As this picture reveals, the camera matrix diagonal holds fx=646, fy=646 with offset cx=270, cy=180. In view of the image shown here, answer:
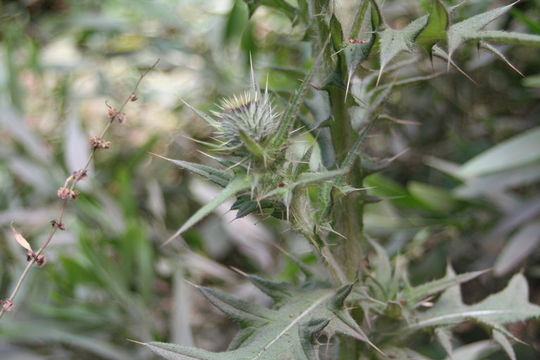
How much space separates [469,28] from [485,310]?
0.45 m

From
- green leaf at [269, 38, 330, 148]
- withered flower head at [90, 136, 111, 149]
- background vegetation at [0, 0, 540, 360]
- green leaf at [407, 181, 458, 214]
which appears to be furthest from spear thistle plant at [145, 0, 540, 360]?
green leaf at [407, 181, 458, 214]

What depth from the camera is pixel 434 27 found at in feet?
2.34

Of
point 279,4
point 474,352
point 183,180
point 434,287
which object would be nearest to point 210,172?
point 279,4

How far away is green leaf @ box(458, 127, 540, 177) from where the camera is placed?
1.60 meters

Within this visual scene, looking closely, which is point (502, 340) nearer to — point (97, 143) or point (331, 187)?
point (331, 187)

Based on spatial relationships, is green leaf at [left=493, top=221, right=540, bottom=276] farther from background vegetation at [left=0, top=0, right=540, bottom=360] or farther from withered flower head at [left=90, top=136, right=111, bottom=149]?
withered flower head at [left=90, top=136, right=111, bottom=149]

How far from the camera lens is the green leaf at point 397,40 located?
2.23 feet

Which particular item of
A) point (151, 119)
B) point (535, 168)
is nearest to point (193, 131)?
point (151, 119)

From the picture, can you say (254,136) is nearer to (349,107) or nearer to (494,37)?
(349,107)

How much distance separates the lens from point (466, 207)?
6.06 ft

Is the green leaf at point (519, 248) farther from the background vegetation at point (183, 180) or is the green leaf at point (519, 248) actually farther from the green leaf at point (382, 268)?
the green leaf at point (382, 268)

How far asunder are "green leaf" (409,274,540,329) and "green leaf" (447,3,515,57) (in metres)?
0.39

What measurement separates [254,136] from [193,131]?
179 centimetres

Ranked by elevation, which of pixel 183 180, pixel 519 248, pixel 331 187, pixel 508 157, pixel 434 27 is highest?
pixel 183 180
